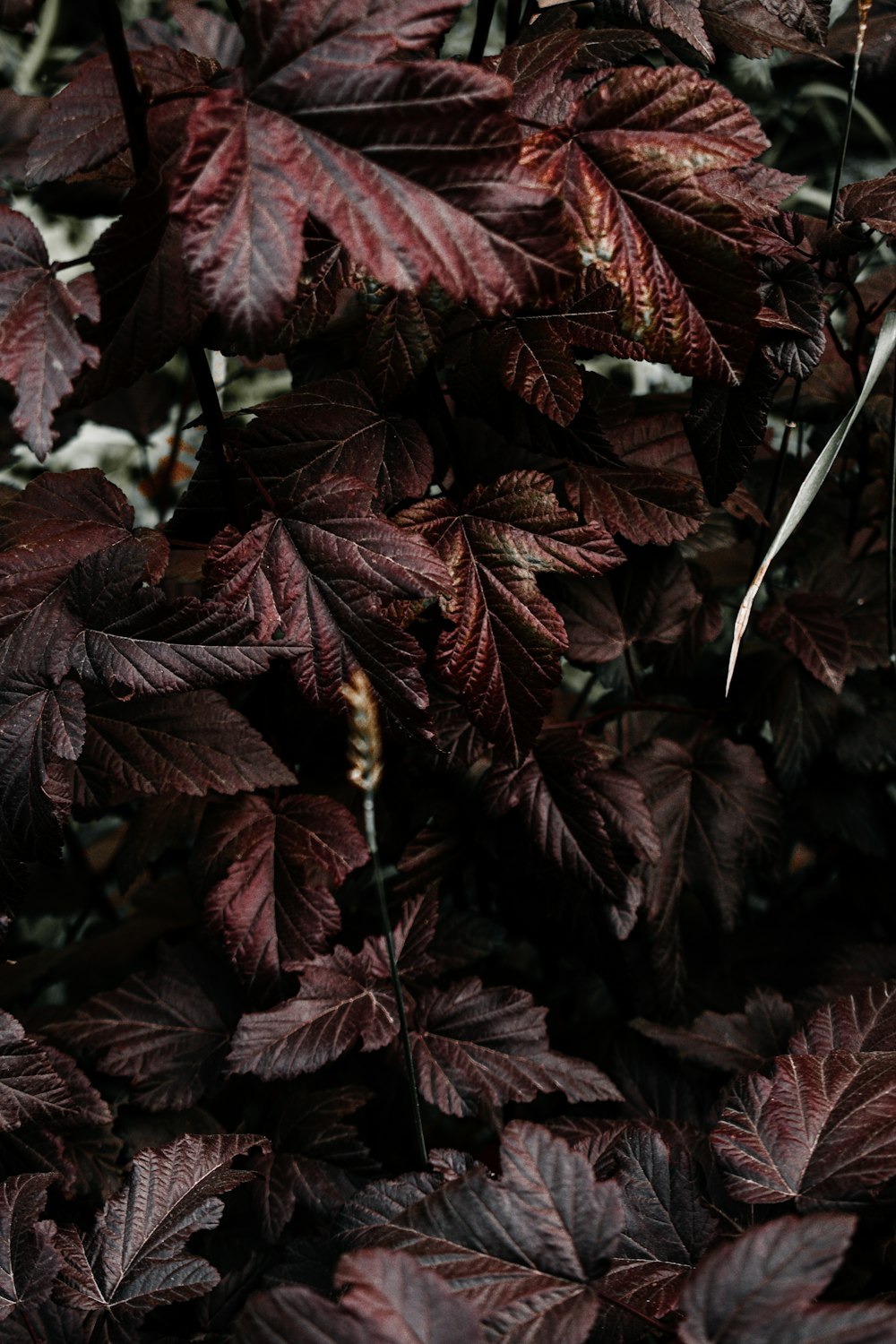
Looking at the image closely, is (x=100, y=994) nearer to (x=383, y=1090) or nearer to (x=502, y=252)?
(x=383, y=1090)

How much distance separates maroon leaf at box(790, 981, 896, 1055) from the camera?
0.87 metres

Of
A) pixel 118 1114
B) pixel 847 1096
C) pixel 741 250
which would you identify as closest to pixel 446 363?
pixel 741 250

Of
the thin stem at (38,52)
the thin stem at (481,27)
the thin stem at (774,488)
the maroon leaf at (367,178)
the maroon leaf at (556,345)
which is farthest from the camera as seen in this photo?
the thin stem at (38,52)

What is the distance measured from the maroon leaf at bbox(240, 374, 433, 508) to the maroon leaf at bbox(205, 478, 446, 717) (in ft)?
0.25

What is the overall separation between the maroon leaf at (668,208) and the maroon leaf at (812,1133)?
54 cm

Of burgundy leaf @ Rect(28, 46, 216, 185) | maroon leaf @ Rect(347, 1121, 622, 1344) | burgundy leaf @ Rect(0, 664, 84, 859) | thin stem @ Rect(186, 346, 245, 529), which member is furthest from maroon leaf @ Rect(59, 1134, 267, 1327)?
burgundy leaf @ Rect(28, 46, 216, 185)

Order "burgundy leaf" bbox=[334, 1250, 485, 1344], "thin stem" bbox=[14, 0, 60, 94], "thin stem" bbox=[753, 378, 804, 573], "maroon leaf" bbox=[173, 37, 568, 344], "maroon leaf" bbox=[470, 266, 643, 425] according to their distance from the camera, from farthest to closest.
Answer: "thin stem" bbox=[14, 0, 60, 94] → "thin stem" bbox=[753, 378, 804, 573] → "maroon leaf" bbox=[470, 266, 643, 425] → "maroon leaf" bbox=[173, 37, 568, 344] → "burgundy leaf" bbox=[334, 1250, 485, 1344]

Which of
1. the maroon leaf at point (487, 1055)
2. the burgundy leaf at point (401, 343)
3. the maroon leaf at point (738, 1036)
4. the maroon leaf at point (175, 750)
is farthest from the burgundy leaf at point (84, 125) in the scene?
the maroon leaf at point (738, 1036)

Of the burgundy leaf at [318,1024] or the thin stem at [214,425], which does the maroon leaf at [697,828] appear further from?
the thin stem at [214,425]

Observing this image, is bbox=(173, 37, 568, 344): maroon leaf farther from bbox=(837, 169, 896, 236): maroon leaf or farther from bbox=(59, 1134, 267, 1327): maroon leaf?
bbox=(59, 1134, 267, 1327): maroon leaf

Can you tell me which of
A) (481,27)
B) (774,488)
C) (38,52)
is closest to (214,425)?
(481,27)

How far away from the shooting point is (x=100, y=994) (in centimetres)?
112

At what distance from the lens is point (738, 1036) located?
108 cm

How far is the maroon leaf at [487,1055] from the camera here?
0.96m
